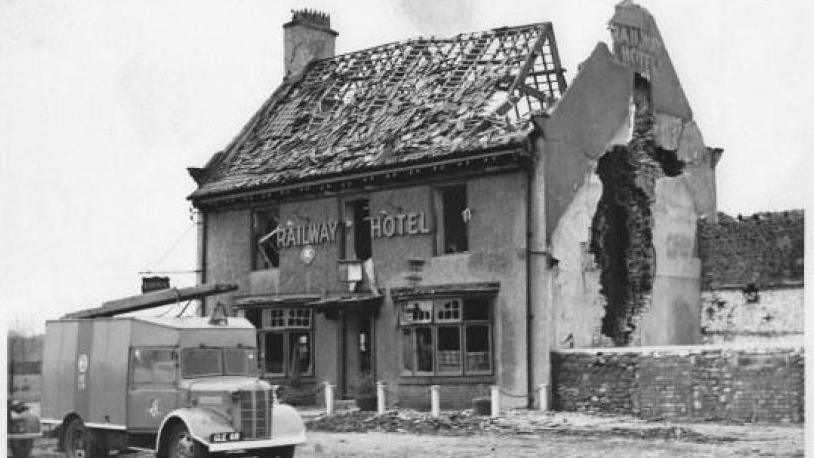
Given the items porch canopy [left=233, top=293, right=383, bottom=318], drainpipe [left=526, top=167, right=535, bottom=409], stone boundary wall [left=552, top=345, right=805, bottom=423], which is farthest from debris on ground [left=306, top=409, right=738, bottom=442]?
porch canopy [left=233, top=293, right=383, bottom=318]

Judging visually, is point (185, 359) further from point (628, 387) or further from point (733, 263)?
point (733, 263)

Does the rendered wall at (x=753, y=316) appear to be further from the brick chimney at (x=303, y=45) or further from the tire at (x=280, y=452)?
the brick chimney at (x=303, y=45)

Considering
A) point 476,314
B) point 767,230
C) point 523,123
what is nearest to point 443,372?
point 476,314

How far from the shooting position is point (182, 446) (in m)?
12.8

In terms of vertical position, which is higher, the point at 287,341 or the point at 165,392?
the point at 287,341

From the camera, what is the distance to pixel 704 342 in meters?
18.5

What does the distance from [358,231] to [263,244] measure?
2273 millimetres

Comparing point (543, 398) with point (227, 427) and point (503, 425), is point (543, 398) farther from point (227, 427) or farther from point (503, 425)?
point (227, 427)

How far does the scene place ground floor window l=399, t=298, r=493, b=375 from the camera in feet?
60.0

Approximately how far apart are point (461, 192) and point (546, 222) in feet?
5.39

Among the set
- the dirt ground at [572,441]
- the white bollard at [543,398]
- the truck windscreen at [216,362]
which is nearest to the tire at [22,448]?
the dirt ground at [572,441]

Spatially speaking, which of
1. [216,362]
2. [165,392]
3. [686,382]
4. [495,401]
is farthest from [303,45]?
[165,392]

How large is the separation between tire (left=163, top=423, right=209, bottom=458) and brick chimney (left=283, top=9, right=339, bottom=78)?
12095mm

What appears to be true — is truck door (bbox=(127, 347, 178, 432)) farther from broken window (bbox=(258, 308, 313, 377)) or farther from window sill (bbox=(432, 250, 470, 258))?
broken window (bbox=(258, 308, 313, 377))
